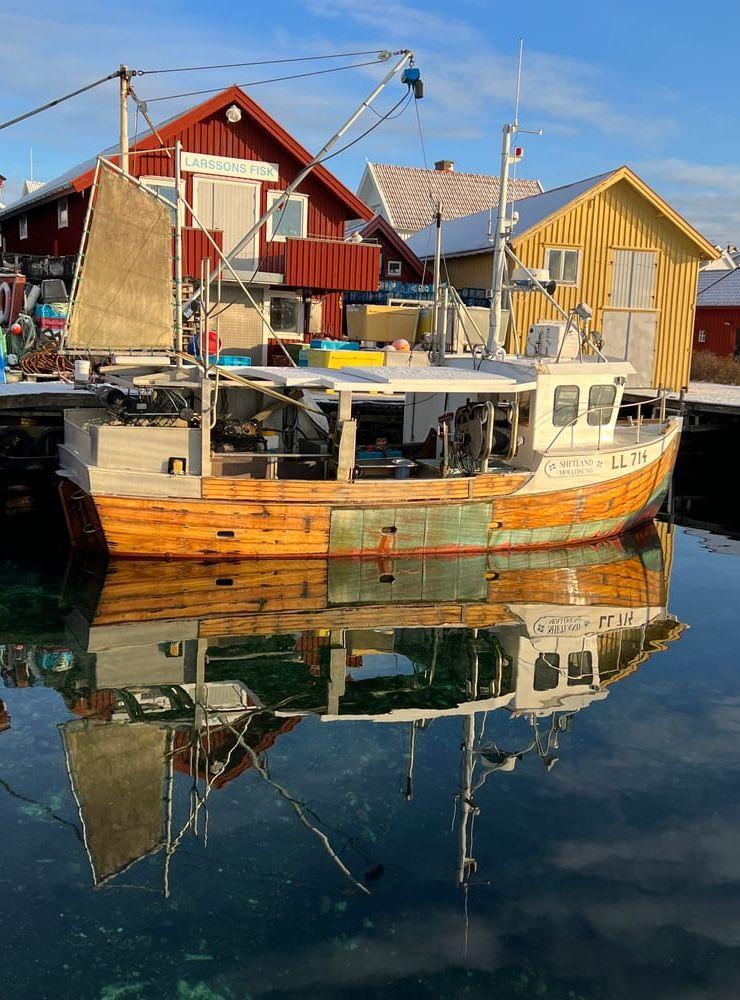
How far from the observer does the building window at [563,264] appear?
29.0 m

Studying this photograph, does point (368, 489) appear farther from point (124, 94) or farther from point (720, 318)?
point (720, 318)

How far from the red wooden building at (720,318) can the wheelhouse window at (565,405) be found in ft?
99.3

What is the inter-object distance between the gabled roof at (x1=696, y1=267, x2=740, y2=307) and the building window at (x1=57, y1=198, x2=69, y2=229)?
99.6 feet

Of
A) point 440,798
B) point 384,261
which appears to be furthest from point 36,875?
point 384,261

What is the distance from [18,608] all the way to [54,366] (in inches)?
399

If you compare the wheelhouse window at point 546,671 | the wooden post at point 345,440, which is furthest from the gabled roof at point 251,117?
the wheelhouse window at point 546,671

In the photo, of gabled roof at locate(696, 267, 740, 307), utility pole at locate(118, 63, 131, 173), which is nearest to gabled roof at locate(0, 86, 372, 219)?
utility pole at locate(118, 63, 131, 173)

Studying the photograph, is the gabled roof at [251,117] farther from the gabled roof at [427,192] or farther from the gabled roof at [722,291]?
the gabled roof at [722,291]

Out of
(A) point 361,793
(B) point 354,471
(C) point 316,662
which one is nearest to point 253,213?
(B) point 354,471

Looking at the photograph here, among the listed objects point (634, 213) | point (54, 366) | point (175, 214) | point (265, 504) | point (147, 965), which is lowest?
point (147, 965)

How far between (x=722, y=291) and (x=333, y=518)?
36.7m

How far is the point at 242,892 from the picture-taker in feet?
21.6

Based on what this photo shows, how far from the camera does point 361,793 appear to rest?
8.05 m

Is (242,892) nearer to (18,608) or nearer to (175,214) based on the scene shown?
(18,608)
